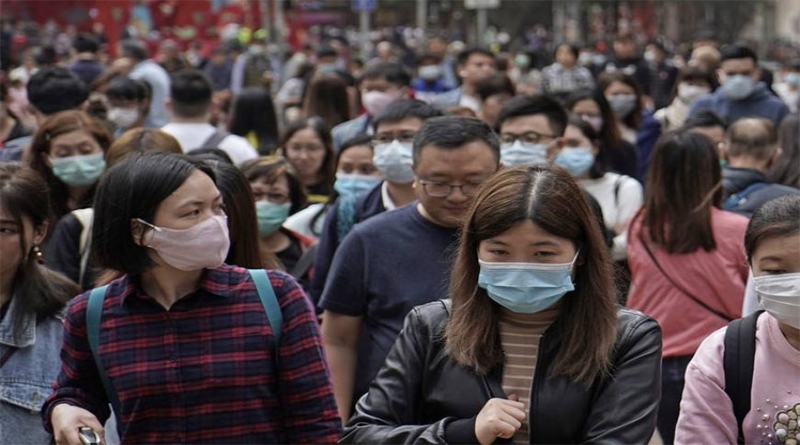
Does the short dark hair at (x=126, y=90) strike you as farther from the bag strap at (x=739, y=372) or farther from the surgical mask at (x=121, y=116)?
the bag strap at (x=739, y=372)

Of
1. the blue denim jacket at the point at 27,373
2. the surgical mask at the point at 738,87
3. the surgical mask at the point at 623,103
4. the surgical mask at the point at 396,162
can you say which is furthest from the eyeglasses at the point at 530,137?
the surgical mask at the point at 738,87

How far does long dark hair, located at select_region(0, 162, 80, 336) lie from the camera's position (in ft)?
13.2

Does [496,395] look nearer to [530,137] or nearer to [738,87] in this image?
[530,137]

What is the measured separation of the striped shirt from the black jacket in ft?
11.1

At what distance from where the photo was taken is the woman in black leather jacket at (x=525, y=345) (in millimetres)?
3049

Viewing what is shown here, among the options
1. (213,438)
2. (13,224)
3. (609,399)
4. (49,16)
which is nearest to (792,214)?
(609,399)

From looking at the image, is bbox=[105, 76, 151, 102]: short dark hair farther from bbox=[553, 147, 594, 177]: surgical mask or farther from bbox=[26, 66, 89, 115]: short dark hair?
bbox=[553, 147, 594, 177]: surgical mask

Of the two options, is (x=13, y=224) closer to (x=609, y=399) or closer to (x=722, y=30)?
(x=609, y=399)

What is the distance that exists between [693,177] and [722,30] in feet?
138

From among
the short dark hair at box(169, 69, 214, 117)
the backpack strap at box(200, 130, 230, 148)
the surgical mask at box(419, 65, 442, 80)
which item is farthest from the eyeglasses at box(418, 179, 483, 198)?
the surgical mask at box(419, 65, 442, 80)

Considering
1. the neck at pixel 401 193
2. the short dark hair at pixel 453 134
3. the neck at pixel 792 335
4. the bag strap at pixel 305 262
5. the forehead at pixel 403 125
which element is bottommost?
the bag strap at pixel 305 262

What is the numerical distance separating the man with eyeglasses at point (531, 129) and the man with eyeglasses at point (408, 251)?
1.70 meters

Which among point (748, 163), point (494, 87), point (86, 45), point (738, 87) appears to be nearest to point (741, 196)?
point (748, 163)

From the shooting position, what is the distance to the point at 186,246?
3.50 meters
